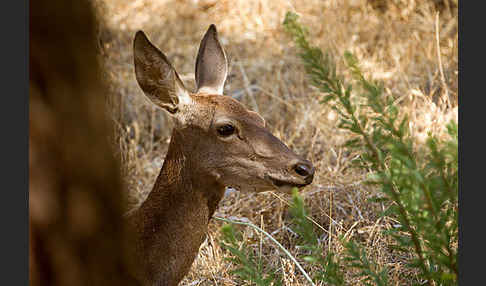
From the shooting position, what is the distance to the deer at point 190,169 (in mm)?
2842

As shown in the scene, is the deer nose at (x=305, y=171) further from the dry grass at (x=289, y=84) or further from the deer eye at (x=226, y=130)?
the dry grass at (x=289, y=84)

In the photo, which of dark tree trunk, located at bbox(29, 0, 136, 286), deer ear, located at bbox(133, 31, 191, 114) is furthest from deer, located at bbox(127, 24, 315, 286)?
dark tree trunk, located at bbox(29, 0, 136, 286)

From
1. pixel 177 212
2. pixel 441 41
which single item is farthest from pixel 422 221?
pixel 441 41

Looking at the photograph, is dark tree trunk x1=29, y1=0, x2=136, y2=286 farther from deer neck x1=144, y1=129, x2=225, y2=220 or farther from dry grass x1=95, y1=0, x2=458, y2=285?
dry grass x1=95, y1=0, x2=458, y2=285

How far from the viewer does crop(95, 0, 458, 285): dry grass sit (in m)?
3.84

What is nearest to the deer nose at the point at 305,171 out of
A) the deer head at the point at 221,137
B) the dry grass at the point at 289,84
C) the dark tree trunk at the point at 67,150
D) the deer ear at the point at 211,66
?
the deer head at the point at 221,137

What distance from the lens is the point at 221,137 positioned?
2.95 meters

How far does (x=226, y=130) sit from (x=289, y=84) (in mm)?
2864

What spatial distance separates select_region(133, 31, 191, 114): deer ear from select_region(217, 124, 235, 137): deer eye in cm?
23

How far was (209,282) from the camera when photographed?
350cm

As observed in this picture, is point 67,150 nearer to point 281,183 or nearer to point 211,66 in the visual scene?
point 281,183

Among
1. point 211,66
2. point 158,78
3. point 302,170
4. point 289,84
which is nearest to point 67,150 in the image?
point 302,170

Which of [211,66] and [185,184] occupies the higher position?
[211,66]

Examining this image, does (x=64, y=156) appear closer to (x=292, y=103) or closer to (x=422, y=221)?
(x=422, y=221)
